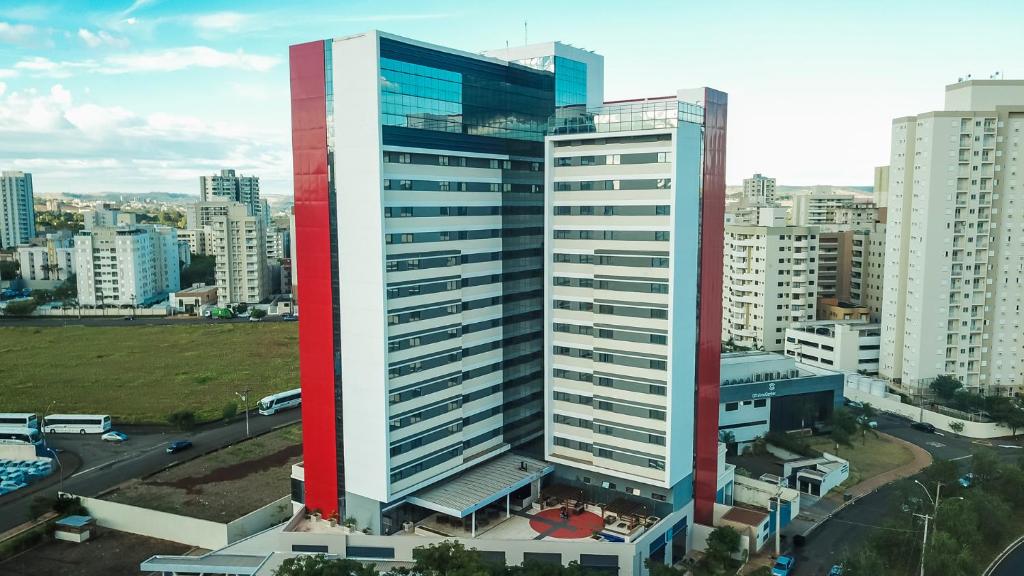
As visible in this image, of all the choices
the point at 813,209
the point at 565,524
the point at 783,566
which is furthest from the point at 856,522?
the point at 813,209

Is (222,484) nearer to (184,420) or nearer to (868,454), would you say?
(184,420)

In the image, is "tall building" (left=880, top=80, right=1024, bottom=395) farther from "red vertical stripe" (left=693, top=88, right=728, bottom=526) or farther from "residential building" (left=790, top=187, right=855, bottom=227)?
"residential building" (left=790, top=187, right=855, bottom=227)

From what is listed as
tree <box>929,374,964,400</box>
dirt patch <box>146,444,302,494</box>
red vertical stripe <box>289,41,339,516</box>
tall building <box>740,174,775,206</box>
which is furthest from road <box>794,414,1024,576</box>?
tall building <box>740,174,775,206</box>

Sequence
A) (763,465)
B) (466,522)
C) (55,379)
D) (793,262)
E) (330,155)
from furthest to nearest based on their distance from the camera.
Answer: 1. (793,262)
2. (55,379)
3. (763,465)
4. (466,522)
5. (330,155)

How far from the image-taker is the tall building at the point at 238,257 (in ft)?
401

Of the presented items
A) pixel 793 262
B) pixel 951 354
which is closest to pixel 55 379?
pixel 793 262

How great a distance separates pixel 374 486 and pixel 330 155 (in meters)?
16.0

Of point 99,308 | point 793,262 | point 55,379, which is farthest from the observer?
point 99,308

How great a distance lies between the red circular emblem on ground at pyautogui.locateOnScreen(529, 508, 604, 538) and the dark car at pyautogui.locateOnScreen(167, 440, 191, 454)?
30167 mm

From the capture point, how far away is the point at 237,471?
171ft

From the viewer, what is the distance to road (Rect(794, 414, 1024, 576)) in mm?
40906

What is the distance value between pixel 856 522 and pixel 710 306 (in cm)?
1660

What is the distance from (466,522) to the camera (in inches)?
1558

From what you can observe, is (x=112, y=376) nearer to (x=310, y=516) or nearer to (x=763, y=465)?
(x=310, y=516)
